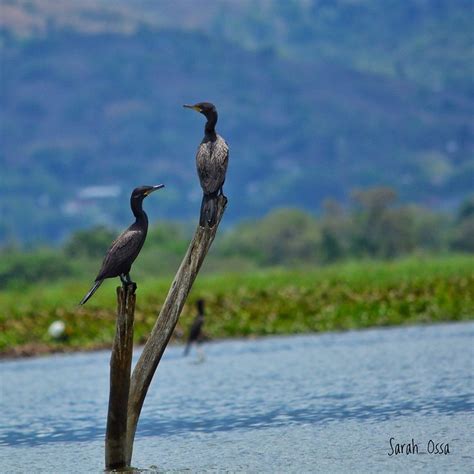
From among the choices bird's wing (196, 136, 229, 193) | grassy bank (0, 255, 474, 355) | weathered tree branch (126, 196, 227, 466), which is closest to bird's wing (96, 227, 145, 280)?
weathered tree branch (126, 196, 227, 466)

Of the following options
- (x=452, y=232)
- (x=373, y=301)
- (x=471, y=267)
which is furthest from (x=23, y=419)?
(x=452, y=232)

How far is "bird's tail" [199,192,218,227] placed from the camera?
520 inches

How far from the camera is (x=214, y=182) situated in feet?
44.0

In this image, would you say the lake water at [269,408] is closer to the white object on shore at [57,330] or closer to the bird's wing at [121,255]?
the white object on shore at [57,330]

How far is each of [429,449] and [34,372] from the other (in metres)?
13.0

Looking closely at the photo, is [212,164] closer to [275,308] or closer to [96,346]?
[96,346]

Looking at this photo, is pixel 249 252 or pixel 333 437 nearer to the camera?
pixel 333 437

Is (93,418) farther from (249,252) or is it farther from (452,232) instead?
(452,232)

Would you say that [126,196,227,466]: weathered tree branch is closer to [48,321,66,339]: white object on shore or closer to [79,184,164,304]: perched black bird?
[79,184,164,304]: perched black bird

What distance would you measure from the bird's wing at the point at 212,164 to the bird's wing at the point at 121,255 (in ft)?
2.70

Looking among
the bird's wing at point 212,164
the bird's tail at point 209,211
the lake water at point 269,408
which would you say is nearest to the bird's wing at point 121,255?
the bird's tail at point 209,211

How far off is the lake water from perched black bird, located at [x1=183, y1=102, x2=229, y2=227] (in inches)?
102

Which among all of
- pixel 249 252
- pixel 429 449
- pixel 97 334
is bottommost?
pixel 429 449

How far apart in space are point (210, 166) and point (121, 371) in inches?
81.1
